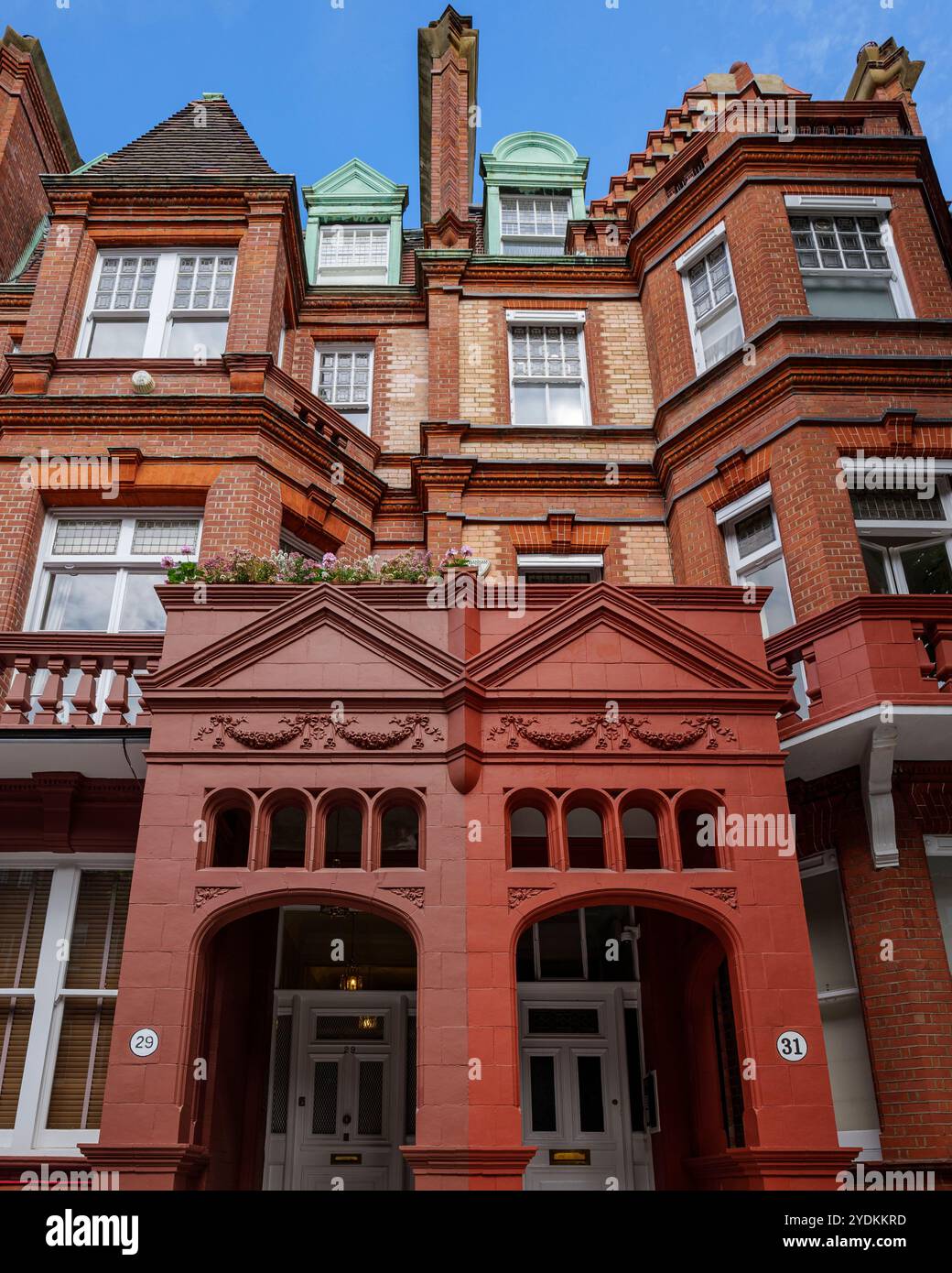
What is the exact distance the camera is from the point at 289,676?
8.30m

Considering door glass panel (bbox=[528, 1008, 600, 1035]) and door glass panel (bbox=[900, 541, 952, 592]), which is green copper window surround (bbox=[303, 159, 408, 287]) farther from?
door glass panel (bbox=[528, 1008, 600, 1035])

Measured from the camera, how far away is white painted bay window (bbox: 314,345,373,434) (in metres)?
15.1

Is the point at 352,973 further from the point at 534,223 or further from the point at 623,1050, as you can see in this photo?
the point at 534,223

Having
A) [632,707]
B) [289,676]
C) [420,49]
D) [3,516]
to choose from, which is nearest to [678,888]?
[632,707]

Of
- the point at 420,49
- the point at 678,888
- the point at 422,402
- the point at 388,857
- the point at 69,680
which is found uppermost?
the point at 420,49

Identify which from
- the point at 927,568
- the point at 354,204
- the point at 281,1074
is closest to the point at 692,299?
the point at 927,568

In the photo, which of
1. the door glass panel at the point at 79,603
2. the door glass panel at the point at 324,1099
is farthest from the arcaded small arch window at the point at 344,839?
the door glass panel at the point at 79,603

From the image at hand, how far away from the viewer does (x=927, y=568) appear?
10844mm

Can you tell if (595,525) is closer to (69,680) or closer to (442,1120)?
(69,680)

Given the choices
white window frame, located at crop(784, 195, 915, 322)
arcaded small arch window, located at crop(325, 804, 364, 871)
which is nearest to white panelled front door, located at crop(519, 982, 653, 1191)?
arcaded small arch window, located at crop(325, 804, 364, 871)

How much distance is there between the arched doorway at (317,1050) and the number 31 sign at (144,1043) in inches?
72.2

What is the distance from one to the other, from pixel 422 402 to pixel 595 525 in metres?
3.53

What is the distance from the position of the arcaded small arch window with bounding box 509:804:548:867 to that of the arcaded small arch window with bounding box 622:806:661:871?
0.81 meters

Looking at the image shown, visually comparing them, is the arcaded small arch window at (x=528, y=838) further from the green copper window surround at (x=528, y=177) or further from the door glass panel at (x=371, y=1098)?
the green copper window surround at (x=528, y=177)
